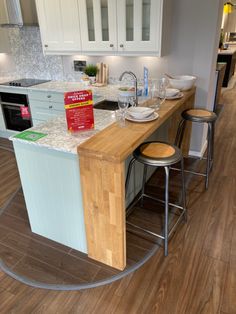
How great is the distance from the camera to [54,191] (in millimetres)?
1825

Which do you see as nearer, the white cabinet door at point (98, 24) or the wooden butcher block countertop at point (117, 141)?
the wooden butcher block countertop at point (117, 141)

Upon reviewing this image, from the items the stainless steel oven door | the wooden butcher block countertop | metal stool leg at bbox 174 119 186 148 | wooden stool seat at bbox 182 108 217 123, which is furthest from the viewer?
the stainless steel oven door

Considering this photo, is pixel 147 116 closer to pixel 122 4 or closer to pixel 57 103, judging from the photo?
pixel 122 4

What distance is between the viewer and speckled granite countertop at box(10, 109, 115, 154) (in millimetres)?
1580

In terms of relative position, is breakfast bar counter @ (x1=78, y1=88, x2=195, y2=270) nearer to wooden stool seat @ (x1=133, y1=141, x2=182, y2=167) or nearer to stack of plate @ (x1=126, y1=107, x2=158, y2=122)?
stack of plate @ (x1=126, y1=107, x2=158, y2=122)

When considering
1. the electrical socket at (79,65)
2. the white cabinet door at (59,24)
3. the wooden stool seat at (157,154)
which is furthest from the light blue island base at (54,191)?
the electrical socket at (79,65)

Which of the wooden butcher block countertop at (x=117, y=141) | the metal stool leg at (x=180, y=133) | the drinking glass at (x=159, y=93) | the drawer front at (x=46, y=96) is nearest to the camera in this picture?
the wooden butcher block countertop at (x=117, y=141)

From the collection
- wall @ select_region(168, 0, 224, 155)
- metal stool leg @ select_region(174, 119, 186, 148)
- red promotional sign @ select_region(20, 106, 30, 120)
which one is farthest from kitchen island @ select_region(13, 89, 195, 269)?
red promotional sign @ select_region(20, 106, 30, 120)

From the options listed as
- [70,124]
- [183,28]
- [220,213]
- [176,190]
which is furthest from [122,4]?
[220,213]

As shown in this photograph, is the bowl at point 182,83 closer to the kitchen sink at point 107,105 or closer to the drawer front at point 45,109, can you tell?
the kitchen sink at point 107,105

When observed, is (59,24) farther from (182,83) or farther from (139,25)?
(182,83)

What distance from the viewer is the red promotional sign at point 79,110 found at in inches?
64.6

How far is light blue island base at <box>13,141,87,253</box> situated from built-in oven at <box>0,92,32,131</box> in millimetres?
1931

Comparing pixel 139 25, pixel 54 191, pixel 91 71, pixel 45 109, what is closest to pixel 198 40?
pixel 139 25
